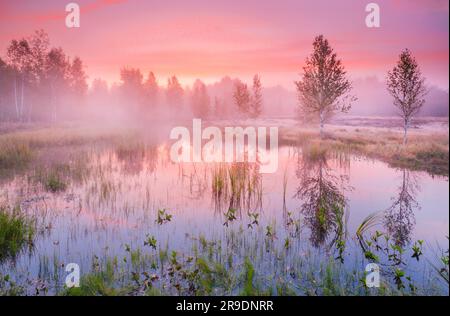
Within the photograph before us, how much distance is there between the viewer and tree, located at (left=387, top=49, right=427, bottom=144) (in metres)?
19.6

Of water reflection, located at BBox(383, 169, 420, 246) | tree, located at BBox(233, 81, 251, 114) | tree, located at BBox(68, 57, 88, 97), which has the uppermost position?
tree, located at BBox(68, 57, 88, 97)

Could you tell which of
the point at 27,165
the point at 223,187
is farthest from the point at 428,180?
the point at 27,165

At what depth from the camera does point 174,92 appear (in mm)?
69625

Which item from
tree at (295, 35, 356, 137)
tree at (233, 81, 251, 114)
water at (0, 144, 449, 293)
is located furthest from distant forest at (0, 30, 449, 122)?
water at (0, 144, 449, 293)

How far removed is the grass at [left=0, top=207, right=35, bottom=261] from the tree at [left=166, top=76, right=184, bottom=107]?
63.9 m

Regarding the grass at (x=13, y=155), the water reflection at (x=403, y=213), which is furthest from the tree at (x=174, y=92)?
the water reflection at (x=403, y=213)

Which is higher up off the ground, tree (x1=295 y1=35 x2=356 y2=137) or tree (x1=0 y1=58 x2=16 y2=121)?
tree (x1=295 y1=35 x2=356 y2=137)

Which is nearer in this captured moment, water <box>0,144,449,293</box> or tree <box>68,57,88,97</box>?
water <box>0,144,449,293</box>

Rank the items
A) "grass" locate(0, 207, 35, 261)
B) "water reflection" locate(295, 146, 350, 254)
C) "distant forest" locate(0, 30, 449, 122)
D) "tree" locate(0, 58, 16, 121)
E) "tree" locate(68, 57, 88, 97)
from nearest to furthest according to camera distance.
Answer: "grass" locate(0, 207, 35, 261), "water reflection" locate(295, 146, 350, 254), "tree" locate(0, 58, 16, 121), "distant forest" locate(0, 30, 449, 122), "tree" locate(68, 57, 88, 97)

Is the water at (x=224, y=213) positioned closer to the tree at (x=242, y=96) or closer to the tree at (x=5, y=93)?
the tree at (x=5, y=93)

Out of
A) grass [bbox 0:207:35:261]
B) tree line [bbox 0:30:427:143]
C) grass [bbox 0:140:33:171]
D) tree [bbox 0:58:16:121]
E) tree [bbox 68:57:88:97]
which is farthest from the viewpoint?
tree [bbox 68:57:88:97]

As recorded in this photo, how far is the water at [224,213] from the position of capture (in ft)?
21.2

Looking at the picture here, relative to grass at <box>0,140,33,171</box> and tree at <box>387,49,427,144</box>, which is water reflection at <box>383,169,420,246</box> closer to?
tree at <box>387,49,427,144</box>
